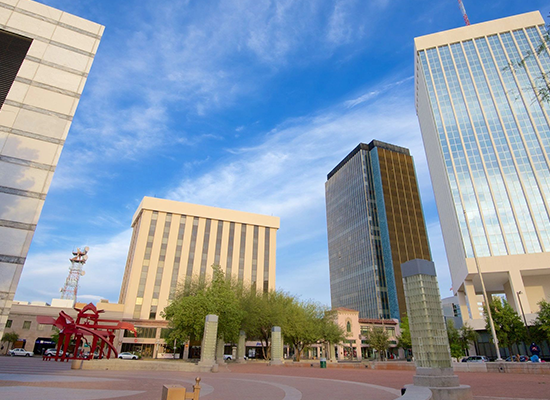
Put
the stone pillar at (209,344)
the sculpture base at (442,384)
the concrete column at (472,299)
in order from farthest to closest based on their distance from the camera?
the concrete column at (472,299) → the stone pillar at (209,344) → the sculpture base at (442,384)

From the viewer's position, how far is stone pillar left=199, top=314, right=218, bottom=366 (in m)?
24.5

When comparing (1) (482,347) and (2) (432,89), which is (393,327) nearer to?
(1) (482,347)

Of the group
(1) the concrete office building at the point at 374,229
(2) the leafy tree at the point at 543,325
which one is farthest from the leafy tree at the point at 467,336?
(1) the concrete office building at the point at 374,229

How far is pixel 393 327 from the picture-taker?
274 feet

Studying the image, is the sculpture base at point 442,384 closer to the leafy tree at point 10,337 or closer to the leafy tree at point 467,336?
the leafy tree at point 467,336

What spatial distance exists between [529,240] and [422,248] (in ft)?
208

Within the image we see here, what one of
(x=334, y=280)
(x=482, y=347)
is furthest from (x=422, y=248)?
(x=482, y=347)

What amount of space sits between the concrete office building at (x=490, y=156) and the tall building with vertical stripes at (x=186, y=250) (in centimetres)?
3876

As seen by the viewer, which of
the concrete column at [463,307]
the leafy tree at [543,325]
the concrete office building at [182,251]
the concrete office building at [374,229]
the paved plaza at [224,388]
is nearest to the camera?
the paved plaza at [224,388]

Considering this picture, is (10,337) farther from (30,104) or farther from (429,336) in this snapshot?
(429,336)

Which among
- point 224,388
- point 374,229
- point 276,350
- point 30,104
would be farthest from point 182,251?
point 374,229

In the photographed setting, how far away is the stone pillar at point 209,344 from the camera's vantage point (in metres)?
24.5

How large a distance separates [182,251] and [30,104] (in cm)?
6201

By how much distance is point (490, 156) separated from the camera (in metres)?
53.5
